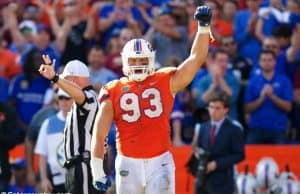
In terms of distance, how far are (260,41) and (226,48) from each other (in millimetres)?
554

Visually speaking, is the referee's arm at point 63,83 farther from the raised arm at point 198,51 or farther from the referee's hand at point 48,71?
the raised arm at point 198,51

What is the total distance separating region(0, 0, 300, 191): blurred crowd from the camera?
15148 millimetres

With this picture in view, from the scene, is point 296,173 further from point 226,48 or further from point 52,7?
point 52,7

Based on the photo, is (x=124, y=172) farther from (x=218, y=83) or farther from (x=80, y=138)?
(x=218, y=83)

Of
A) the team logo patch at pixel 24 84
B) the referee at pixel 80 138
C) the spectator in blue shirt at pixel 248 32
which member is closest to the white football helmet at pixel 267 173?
the spectator in blue shirt at pixel 248 32

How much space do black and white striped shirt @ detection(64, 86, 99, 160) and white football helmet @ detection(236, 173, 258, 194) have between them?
386 cm

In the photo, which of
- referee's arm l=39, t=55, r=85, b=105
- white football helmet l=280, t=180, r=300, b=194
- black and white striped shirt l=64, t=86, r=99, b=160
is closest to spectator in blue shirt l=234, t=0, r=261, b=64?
white football helmet l=280, t=180, r=300, b=194

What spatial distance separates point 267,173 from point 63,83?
16.4 feet

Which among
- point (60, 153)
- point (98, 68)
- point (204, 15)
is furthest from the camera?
point (98, 68)

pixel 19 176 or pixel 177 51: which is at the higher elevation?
pixel 177 51

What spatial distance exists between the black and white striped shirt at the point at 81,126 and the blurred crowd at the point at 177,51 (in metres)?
3.07

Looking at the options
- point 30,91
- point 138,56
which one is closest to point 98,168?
point 138,56

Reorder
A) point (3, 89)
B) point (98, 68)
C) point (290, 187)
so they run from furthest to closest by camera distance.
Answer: point (98, 68), point (3, 89), point (290, 187)

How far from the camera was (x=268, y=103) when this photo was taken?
15.2m
